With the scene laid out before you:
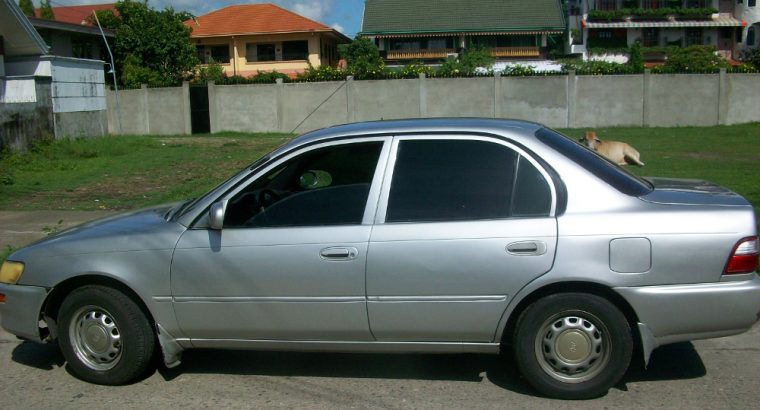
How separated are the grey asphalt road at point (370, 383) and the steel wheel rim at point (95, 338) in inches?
7.6

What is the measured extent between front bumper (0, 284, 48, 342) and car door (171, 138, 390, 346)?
100cm

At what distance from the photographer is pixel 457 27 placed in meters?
55.4

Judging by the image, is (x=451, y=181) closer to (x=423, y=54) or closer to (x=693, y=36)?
(x=423, y=54)

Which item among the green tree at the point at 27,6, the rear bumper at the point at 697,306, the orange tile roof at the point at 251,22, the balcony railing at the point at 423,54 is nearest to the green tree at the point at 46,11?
the green tree at the point at 27,6

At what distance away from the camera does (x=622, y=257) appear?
171 inches

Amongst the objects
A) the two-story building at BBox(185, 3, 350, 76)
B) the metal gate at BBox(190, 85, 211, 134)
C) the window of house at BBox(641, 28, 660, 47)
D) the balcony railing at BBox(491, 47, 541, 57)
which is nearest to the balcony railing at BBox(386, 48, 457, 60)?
the balcony railing at BBox(491, 47, 541, 57)

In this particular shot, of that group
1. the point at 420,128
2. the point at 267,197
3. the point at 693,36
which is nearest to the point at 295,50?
the point at 693,36

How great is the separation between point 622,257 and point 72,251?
349cm

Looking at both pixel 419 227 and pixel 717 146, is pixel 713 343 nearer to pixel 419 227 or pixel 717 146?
pixel 419 227

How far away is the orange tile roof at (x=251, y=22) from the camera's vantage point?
53.0 m

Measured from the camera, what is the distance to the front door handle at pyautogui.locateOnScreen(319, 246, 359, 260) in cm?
454

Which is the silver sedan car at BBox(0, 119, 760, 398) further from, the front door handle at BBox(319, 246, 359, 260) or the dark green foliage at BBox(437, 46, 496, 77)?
the dark green foliage at BBox(437, 46, 496, 77)

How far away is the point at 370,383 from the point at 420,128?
1.71 metres

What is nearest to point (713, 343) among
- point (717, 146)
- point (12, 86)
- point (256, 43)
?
point (717, 146)
